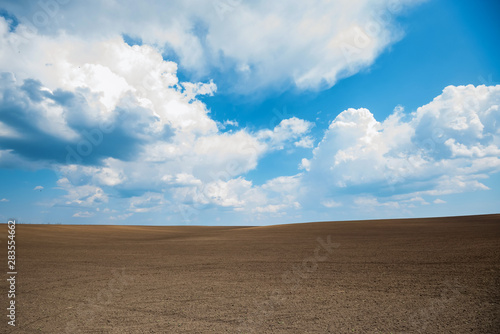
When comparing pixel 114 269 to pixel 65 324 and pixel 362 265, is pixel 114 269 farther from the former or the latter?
pixel 362 265

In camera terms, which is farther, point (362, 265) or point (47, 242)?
point (47, 242)

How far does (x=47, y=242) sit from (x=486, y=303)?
32.2 m

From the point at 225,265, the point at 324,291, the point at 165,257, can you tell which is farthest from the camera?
the point at 165,257

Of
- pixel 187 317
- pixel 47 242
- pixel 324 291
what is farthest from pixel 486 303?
pixel 47 242

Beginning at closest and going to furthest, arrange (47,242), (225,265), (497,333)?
(497,333), (225,265), (47,242)

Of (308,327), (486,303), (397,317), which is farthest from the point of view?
(486,303)

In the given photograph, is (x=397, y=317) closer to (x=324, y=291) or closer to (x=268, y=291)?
(x=324, y=291)

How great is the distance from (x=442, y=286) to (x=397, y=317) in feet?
13.4

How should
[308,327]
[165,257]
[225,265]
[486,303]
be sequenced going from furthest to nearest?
1. [165,257]
2. [225,265]
3. [486,303]
4. [308,327]

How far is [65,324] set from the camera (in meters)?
7.81

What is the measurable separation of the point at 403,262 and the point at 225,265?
31.8ft

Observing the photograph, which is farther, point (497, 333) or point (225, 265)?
A: point (225, 265)

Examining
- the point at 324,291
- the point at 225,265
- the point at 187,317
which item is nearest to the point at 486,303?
the point at 324,291

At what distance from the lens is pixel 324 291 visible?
33.9 feet
